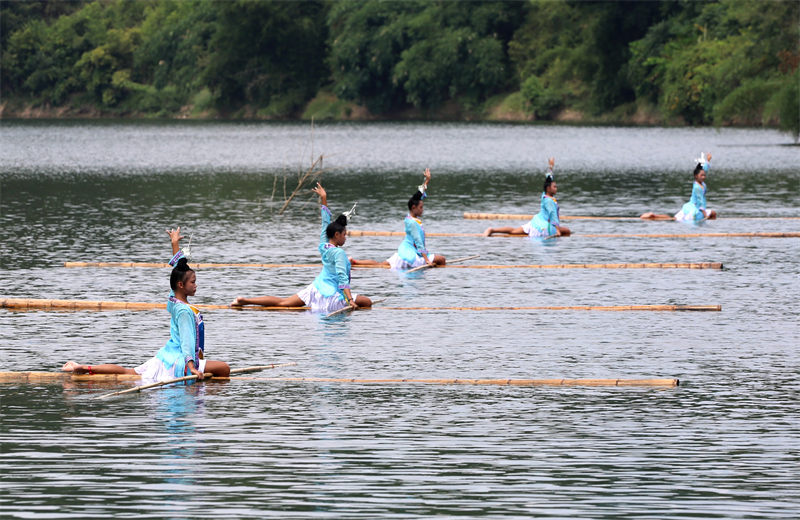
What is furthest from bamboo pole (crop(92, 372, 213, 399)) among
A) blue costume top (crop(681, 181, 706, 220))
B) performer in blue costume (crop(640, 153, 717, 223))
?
blue costume top (crop(681, 181, 706, 220))

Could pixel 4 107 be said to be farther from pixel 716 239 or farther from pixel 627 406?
pixel 627 406

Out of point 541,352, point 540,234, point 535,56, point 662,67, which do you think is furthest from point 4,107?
point 541,352

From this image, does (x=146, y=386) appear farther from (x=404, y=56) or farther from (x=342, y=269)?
(x=404, y=56)

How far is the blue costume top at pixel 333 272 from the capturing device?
73.9ft

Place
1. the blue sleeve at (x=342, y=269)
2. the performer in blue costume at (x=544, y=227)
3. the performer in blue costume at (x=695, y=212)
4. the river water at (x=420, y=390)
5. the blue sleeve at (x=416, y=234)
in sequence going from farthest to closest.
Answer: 1. the performer in blue costume at (x=695, y=212)
2. the performer in blue costume at (x=544, y=227)
3. the blue sleeve at (x=416, y=234)
4. the blue sleeve at (x=342, y=269)
5. the river water at (x=420, y=390)

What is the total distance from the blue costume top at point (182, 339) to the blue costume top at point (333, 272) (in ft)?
18.9

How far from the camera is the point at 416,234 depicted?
92.8 ft

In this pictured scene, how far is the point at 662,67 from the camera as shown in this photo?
4225 inches

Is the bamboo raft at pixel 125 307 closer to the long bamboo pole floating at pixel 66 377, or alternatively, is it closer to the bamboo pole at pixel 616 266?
the bamboo pole at pixel 616 266

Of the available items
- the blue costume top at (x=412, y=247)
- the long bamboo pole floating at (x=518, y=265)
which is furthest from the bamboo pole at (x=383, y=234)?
the blue costume top at (x=412, y=247)

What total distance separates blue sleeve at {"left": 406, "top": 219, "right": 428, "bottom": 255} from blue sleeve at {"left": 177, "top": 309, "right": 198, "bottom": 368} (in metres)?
11.6

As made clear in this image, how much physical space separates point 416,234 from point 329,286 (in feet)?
18.3

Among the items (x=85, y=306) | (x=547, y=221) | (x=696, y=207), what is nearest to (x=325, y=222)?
(x=85, y=306)

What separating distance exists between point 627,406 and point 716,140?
72281 mm
